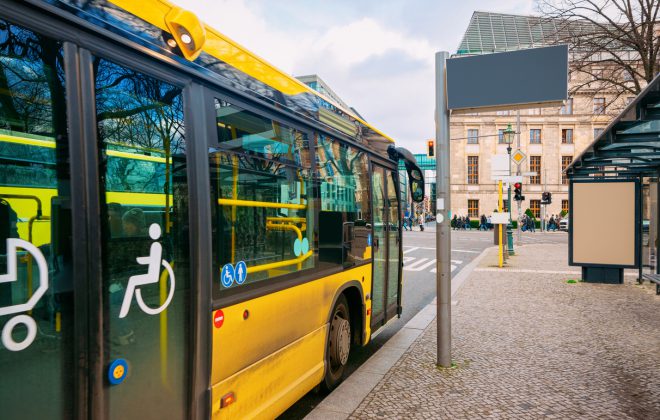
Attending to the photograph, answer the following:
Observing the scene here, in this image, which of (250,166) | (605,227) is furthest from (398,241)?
(605,227)

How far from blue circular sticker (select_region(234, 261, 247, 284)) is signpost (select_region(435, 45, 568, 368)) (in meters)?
2.82

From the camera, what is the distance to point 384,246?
19.7 ft

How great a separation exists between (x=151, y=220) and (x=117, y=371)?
711mm

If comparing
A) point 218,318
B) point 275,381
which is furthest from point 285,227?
point 275,381

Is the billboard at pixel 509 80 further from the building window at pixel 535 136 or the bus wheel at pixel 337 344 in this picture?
the building window at pixel 535 136

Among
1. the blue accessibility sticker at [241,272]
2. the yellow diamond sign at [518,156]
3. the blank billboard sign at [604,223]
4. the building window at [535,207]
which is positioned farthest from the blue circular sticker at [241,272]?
the building window at [535,207]

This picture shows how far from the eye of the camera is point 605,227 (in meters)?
11.0

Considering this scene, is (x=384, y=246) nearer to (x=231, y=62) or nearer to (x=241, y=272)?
(x=241, y=272)

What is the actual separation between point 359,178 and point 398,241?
177cm

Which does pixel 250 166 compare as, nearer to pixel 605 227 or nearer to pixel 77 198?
pixel 77 198

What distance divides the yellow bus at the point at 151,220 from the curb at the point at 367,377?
0.33 meters

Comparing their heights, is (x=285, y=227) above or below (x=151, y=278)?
above

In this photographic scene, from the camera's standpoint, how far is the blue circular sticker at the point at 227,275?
2.80 meters

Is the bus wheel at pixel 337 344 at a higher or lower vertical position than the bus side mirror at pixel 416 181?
lower
